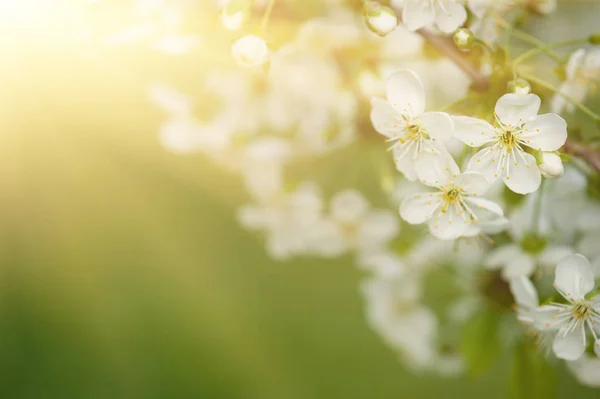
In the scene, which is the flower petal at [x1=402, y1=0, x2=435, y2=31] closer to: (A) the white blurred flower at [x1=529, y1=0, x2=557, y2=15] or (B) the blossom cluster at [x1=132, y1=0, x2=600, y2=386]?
(B) the blossom cluster at [x1=132, y1=0, x2=600, y2=386]

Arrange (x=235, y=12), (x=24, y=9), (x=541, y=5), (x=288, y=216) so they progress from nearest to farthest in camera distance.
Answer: (x=235, y=12) < (x=541, y=5) < (x=24, y=9) < (x=288, y=216)

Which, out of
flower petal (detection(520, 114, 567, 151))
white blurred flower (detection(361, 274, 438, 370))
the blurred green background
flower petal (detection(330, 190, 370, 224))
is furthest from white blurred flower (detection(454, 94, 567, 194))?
the blurred green background

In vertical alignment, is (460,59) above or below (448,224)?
above

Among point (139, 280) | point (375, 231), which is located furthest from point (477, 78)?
point (139, 280)

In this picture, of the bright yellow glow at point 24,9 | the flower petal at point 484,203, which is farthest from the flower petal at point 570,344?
the bright yellow glow at point 24,9

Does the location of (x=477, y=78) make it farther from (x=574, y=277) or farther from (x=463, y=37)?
(x=574, y=277)

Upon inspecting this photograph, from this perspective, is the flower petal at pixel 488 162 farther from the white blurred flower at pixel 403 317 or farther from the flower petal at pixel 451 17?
the white blurred flower at pixel 403 317

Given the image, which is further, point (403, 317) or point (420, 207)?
point (403, 317)
